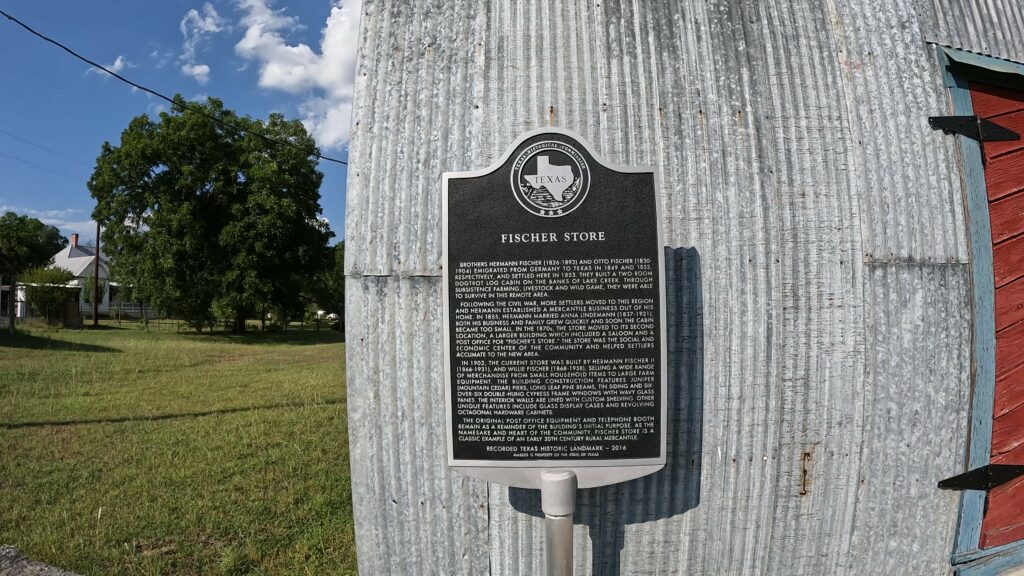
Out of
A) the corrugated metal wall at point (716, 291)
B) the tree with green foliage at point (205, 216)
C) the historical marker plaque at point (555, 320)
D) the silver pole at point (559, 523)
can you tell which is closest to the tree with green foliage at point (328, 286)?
the tree with green foliage at point (205, 216)

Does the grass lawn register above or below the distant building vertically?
below

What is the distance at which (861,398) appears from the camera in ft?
9.83

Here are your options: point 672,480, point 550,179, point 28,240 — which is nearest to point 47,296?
point 550,179

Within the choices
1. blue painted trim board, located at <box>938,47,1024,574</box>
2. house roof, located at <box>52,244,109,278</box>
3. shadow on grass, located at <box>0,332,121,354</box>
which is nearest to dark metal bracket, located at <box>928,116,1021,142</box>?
blue painted trim board, located at <box>938,47,1024,574</box>

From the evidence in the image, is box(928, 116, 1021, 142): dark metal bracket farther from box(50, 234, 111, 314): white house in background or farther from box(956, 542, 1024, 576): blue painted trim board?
box(50, 234, 111, 314): white house in background

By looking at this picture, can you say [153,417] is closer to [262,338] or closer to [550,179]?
[550,179]

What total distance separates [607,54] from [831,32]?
1404 mm

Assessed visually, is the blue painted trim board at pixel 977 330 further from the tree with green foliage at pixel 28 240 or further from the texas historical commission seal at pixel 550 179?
the tree with green foliage at pixel 28 240

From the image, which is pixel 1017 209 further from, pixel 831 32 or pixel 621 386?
pixel 621 386

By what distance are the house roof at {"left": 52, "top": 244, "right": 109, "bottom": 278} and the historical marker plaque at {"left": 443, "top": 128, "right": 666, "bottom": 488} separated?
196 feet

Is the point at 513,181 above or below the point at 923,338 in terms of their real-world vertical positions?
above

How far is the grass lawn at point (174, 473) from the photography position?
14.5 feet

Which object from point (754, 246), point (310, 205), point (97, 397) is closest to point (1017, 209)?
point (754, 246)

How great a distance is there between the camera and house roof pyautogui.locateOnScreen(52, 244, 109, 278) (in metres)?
51.8
